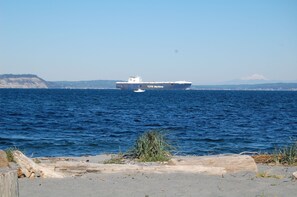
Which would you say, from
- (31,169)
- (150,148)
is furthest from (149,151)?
(31,169)

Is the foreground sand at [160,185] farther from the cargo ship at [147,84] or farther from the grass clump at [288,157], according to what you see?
the cargo ship at [147,84]

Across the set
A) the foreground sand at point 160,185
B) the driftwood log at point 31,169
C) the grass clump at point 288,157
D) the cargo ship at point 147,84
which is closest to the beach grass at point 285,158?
the grass clump at point 288,157

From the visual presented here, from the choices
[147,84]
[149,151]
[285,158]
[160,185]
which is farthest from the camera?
[147,84]

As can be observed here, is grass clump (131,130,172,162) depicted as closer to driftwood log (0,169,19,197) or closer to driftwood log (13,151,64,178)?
driftwood log (13,151,64,178)

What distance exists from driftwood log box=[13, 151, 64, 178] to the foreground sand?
171 millimetres

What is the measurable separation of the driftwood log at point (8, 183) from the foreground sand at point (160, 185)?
387 centimetres

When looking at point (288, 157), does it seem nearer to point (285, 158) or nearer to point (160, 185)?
point (285, 158)

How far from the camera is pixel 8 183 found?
4.07 meters

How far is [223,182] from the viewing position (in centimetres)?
916

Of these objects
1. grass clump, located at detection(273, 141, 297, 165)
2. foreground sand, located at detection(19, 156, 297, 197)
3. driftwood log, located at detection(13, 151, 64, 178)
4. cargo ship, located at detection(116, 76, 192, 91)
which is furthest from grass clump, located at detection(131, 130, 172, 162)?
cargo ship, located at detection(116, 76, 192, 91)

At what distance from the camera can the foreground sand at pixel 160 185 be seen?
8172mm

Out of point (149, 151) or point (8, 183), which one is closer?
point (8, 183)

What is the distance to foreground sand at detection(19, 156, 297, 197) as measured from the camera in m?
8.17

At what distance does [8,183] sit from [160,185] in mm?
5009
